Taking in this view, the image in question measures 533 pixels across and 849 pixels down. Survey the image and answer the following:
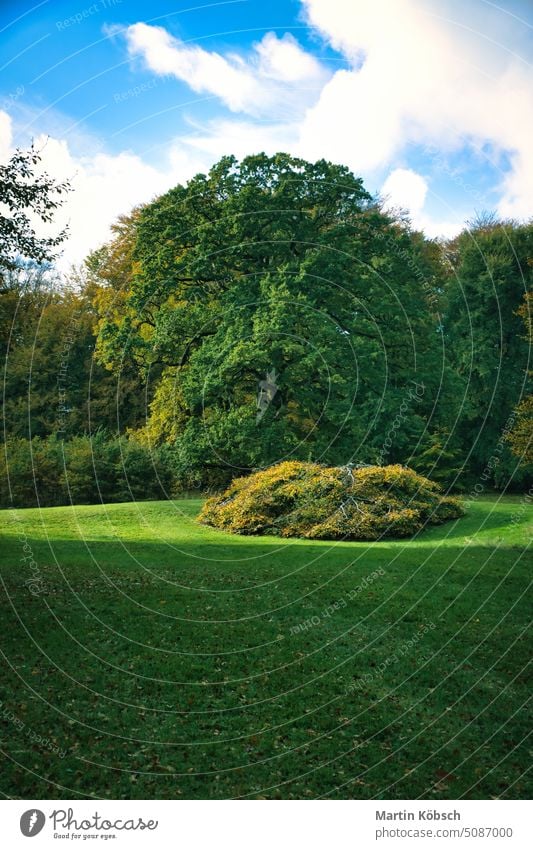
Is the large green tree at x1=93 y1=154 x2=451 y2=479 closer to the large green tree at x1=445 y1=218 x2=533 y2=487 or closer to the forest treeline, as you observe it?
the forest treeline

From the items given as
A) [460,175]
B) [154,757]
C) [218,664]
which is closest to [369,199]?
[460,175]

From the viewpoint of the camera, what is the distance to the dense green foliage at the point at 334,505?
17.1m

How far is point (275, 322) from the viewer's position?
65.5 feet

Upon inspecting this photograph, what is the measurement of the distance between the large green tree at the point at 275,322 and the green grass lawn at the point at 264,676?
7.49 meters

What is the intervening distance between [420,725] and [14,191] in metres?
8.67

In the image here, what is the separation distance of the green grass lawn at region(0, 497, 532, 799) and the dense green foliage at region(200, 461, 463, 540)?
2.78 m

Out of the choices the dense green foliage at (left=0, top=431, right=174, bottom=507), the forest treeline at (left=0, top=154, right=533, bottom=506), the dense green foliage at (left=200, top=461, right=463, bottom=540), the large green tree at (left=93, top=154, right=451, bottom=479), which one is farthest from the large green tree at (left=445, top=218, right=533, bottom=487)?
the dense green foliage at (left=0, top=431, right=174, bottom=507)

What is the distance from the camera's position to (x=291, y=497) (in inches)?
717

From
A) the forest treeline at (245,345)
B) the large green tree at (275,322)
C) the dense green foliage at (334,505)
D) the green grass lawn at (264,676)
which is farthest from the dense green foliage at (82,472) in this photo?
the green grass lawn at (264,676)

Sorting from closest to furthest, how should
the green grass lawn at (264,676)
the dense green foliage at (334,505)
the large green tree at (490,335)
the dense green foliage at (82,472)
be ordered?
the green grass lawn at (264,676), the dense green foliage at (334,505), the dense green foliage at (82,472), the large green tree at (490,335)

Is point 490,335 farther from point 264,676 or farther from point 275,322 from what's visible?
point 264,676

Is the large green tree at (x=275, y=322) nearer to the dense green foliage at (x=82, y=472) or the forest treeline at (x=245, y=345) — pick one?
the forest treeline at (x=245, y=345)

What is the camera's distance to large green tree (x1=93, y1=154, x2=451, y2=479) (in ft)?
68.0

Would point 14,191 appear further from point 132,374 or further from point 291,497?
point 132,374
